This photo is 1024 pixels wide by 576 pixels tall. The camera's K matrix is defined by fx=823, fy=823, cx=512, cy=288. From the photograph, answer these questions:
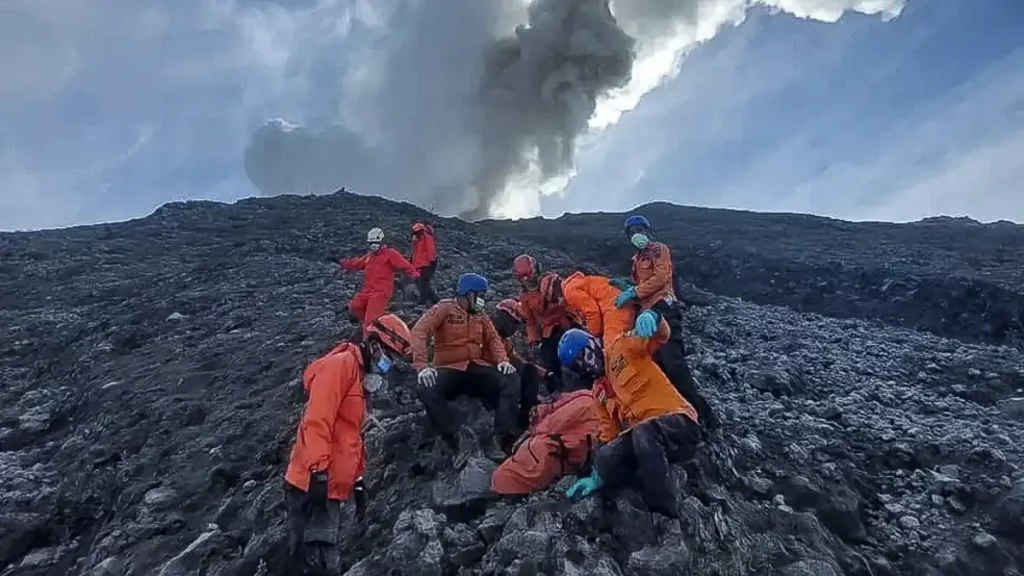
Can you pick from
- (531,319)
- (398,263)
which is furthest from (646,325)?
(398,263)

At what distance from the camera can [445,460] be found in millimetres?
7547

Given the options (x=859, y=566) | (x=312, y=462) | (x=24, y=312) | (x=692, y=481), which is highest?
(x=24, y=312)

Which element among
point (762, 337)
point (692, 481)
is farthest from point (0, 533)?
point (762, 337)

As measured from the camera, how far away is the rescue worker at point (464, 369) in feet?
24.5

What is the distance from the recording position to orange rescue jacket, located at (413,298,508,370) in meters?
7.93

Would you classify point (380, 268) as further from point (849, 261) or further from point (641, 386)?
point (849, 261)

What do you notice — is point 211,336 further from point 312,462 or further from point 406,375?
point 312,462

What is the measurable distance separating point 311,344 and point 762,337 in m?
7.32

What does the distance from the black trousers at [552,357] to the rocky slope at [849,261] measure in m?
9.42

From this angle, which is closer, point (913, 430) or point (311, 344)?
point (913, 430)

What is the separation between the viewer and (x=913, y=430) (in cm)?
881

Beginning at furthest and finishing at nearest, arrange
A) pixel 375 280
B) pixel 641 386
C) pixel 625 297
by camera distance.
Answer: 1. pixel 375 280
2. pixel 625 297
3. pixel 641 386

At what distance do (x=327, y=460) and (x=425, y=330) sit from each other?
221 cm

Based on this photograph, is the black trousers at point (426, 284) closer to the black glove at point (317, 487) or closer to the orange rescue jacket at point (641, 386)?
the orange rescue jacket at point (641, 386)
